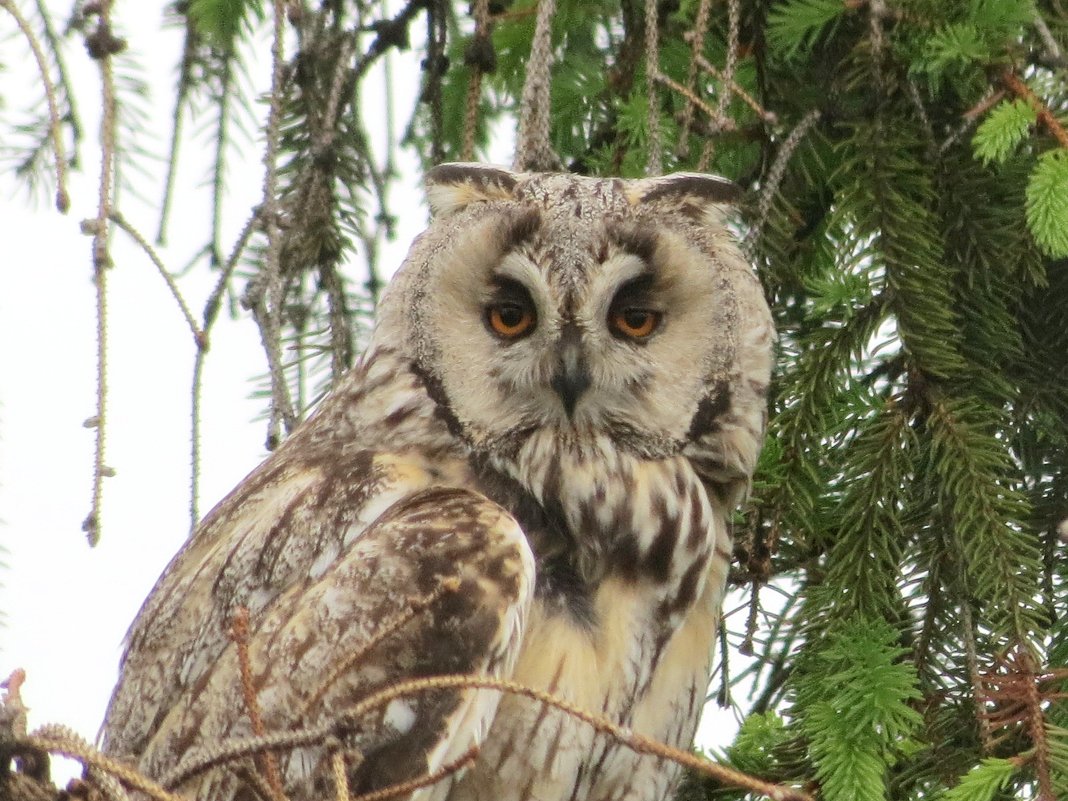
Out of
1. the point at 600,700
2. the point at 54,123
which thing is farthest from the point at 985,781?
the point at 54,123

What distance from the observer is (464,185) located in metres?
2.37

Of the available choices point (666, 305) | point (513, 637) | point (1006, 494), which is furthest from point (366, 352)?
point (1006, 494)

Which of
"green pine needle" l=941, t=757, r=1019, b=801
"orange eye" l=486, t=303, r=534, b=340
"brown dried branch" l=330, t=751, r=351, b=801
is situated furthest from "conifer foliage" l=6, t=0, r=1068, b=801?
"brown dried branch" l=330, t=751, r=351, b=801

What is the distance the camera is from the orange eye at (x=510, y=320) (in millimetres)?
2254

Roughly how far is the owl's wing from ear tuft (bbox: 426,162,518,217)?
0.56 meters

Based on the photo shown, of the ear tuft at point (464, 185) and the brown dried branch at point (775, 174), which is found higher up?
the brown dried branch at point (775, 174)

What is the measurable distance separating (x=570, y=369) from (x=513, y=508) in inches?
10.1

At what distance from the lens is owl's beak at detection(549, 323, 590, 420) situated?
218 centimetres

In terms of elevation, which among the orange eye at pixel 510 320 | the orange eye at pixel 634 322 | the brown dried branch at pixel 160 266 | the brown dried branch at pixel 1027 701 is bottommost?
the brown dried branch at pixel 1027 701

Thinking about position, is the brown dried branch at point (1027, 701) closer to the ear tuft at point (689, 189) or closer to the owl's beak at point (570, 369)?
the owl's beak at point (570, 369)

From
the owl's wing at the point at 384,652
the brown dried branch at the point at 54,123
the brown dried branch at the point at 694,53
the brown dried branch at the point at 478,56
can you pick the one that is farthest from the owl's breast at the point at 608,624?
the brown dried branch at the point at 54,123

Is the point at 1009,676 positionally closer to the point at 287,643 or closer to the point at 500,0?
the point at 287,643

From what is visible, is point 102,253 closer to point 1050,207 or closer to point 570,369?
point 570,369

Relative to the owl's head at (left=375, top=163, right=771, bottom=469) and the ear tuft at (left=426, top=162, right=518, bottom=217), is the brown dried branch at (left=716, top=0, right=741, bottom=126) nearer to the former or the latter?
the owl's head at (left=375, top=163, right=771, bottom=469)
